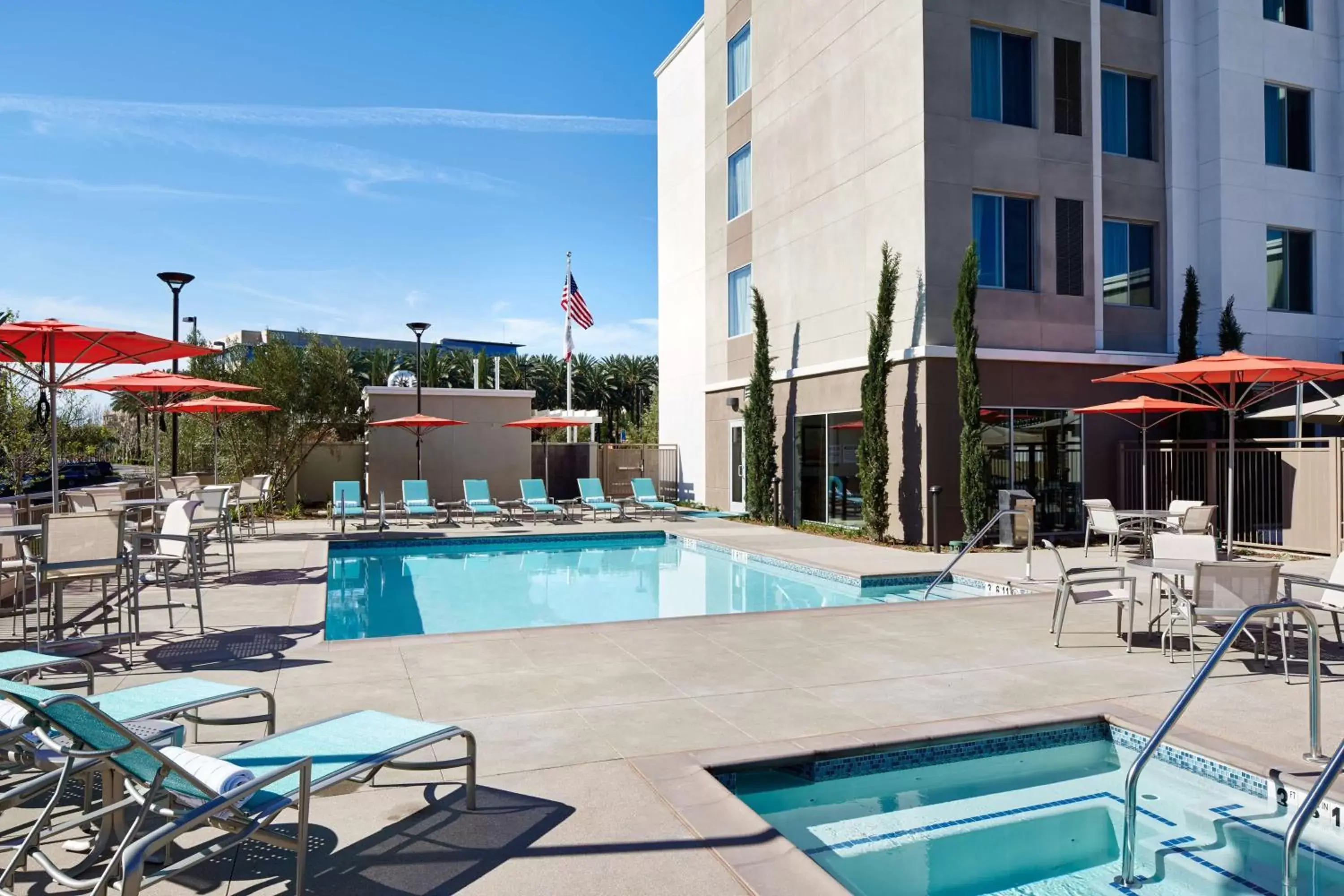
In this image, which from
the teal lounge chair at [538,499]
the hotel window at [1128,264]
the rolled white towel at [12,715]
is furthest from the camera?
the teal lounge chair at [538,499]

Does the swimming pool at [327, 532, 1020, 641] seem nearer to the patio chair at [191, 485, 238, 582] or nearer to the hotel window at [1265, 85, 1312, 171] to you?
the patio chair at [191, 485, 238, 582]

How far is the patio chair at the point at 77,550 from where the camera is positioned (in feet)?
21.4

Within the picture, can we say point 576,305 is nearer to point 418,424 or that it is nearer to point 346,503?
point 418,424

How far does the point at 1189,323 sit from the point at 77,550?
56.9 feet

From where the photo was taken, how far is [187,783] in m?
3.09

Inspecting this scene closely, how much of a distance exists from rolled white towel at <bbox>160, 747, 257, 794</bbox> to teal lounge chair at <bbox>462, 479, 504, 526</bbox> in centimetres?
1544

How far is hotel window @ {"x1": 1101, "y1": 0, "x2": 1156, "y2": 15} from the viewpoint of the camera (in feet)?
55.5

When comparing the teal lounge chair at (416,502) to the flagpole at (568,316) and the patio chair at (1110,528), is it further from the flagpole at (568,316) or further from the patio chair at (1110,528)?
the patio chair at (1110,528)

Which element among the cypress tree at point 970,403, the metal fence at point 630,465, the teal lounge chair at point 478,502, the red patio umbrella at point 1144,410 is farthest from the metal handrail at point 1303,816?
the metal fence at point 630,465

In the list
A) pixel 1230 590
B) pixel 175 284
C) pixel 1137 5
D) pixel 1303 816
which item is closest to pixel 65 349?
pixel 175 284

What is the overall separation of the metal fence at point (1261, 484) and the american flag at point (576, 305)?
15764 millimetres

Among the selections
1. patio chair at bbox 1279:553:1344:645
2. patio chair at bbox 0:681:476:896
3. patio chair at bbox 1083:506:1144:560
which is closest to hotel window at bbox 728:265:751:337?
Result: patio chair at bbox 1083:506:1144:560

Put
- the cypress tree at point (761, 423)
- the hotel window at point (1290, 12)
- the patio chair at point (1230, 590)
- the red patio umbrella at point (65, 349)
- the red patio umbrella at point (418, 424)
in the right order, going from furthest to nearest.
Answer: the cypress tree at point (761, 423)
the red patio umbrella at point (418, 424)
the hotel window at point (1290, 12)
the red patio umbrella at point (65, 349)
the patio chair at point (1230, 590)

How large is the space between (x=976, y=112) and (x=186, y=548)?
13825 millimetres
